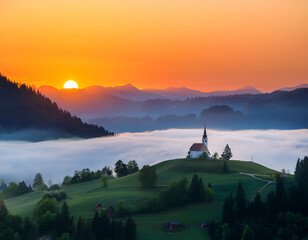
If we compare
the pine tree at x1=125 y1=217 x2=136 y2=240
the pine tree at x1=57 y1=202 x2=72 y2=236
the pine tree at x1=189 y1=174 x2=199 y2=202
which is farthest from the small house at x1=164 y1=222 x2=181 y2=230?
the pine tree at x1=57 y1=202 x2=72 y2=236

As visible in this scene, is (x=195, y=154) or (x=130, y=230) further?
(x=195, y=154)

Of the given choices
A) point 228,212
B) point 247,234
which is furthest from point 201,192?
point 247,234

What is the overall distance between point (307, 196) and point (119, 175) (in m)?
83.0

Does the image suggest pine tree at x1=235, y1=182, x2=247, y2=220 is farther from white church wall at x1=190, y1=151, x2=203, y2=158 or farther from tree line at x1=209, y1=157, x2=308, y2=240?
white church wall at x1=190, y1=151, x2=203, y2=158

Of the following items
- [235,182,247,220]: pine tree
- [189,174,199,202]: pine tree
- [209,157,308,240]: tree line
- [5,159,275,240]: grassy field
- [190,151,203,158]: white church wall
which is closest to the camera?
[209,157,308,240]: tree line

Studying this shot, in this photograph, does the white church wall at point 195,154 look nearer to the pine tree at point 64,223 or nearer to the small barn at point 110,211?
the small barn at point 110,211

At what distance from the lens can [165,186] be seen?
11488cm

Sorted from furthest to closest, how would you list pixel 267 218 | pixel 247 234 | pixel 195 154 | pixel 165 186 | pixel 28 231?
pixel 195 154, pixel 165 186, pixel 28 231, pixel 267 218, pixel 247 234

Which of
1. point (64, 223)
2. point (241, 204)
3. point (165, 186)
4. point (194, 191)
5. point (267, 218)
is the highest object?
point (194, 191)

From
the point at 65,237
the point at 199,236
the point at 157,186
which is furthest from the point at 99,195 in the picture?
the point at 199,236

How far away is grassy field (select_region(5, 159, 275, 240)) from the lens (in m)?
82.8

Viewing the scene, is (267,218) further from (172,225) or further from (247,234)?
(172,225)

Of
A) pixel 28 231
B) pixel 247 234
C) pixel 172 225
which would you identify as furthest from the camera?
pixel 172 225

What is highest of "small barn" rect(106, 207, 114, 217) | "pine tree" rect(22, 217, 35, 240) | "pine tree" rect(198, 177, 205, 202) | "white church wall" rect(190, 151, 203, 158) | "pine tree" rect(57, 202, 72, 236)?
"white church wall" rect(190, 151, 203, 158)
